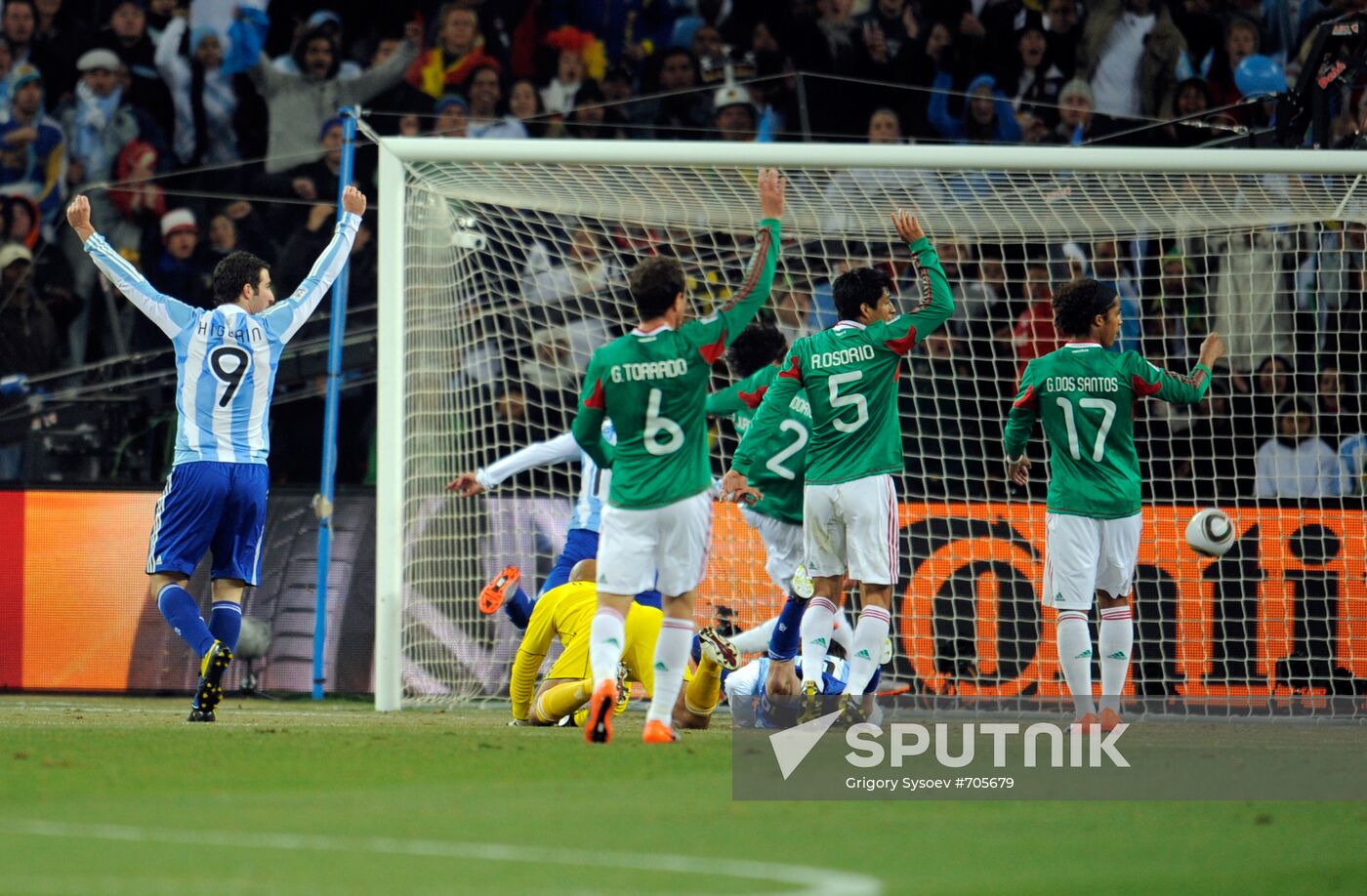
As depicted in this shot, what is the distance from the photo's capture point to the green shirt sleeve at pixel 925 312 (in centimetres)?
751

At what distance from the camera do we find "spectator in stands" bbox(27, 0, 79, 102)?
1432cm

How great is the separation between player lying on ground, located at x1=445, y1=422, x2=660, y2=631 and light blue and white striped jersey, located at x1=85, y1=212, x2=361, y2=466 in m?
1.21

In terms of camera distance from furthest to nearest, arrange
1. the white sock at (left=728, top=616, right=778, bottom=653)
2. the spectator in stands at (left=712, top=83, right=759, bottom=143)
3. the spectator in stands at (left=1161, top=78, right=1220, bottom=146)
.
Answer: the spectator in stands at (left=712, top=83, right=759, bottom=143) → the spectator in stands at (left=1161, top=78, right=1220, bottom=146) → the white sock at (left=728, top=616, right=778, bottom=653)

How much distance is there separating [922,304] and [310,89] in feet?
26.3

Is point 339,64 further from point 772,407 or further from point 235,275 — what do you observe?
point 772,407

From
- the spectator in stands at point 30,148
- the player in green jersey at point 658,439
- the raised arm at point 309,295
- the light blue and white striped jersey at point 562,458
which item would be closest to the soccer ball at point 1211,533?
the light blue and white striped jersey at point 562,458

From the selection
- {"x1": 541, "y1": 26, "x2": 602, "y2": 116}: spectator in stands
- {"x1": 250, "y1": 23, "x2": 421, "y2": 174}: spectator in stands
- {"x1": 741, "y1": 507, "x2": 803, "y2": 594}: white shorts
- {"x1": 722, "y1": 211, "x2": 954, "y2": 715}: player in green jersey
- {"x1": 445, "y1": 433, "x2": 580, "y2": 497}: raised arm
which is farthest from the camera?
{"x1": 541, "y1": 26, "x2": 602, "y2": 116}: spectator in stands

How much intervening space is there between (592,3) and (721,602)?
6.63 m

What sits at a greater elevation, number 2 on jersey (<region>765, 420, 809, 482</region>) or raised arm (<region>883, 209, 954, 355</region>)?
raised arm (<region>883, 209, 954, 355</region>)

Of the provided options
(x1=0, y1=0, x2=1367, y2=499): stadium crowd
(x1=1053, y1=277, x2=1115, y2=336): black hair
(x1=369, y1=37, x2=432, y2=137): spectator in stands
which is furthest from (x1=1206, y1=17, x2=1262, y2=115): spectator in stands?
(x1=1053, y1=277, x2=1115, y2=336): black hair

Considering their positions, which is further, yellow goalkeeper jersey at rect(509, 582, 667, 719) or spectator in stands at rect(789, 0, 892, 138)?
spectator in stands at rect(789, 0, 892, 138)

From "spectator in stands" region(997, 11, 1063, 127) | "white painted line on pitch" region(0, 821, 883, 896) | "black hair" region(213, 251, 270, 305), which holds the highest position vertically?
"spectator in stands" region(997, 11, 1063, 127)

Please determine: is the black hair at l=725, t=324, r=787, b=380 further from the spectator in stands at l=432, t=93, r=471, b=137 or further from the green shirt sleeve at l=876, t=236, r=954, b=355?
the spectator in stands at l=432, t=93, r=471, b=137

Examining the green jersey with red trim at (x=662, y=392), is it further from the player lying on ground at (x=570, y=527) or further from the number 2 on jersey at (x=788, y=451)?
the player lying on ground at (x=570, y=527)
